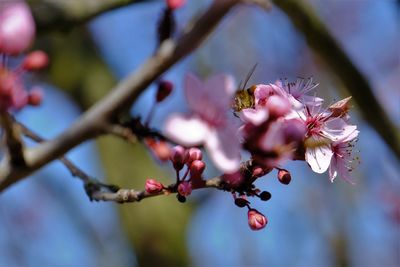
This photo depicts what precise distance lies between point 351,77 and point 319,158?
109 centimetres

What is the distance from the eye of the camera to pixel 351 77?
197 centimetres

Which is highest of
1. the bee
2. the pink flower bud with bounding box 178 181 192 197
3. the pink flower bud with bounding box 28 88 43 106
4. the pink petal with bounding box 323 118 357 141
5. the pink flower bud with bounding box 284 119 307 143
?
the pink flower bud with bounding box 284 119 307 143

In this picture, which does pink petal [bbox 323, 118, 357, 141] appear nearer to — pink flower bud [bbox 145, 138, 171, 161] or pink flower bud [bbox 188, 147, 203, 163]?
pink flower bud [bbox 188, 147, 203, 163]

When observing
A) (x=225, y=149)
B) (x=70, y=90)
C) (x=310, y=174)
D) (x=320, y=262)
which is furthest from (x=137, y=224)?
(x=225, y=149)

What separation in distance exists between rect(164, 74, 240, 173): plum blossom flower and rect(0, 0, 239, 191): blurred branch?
9 cm

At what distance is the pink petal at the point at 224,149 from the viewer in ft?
2.15

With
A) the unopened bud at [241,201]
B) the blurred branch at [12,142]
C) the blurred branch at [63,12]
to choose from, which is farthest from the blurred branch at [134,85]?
the blurred branch at [63,12]

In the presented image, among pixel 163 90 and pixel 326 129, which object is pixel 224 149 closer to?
pixel 163 90

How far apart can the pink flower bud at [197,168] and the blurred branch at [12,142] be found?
0.83 feet

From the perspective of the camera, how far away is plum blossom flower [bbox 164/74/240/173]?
0.65 m

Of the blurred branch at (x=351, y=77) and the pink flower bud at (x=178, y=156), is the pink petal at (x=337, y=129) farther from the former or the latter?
the blurred branch at (x=351, y=77)

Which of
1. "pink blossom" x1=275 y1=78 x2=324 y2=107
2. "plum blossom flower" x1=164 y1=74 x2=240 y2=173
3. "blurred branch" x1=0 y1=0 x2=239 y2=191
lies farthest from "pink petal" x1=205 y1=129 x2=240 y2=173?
"pink blossom" x1=275 y1=78 x2=324 y2=107

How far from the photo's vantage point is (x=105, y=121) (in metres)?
0.58

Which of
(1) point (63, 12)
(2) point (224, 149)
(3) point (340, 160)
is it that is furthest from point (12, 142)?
(1) point (63, 12)
